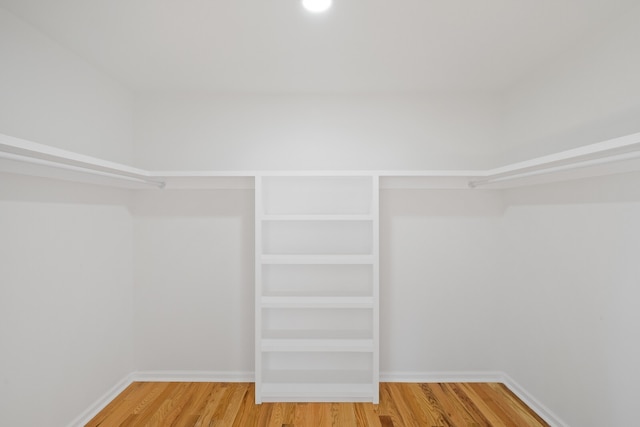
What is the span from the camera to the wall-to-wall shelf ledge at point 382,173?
51.6 inches

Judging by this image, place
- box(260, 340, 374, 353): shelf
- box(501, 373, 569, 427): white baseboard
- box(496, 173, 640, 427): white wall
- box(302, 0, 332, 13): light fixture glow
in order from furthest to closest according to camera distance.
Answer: box(260, 340, 374, 353): shelf → box(501, 373, 569, 427): white baseboard → box(496, 173, 640, 427): white wall → box(302, 0, 332, 13): light fixture glow

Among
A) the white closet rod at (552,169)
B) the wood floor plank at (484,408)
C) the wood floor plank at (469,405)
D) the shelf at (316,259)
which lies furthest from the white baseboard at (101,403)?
the white closet rod at (552,169)

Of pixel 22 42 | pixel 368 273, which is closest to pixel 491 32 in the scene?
pixel 368 273

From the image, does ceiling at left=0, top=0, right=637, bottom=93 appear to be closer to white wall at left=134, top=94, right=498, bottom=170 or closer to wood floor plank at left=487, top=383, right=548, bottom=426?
white wall at left=134, top=94, right=498, bottom=170

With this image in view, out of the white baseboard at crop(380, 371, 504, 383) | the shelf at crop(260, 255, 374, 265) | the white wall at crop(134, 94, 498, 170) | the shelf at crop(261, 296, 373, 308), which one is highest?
the white wall at crop(134, 94, 498, 170)

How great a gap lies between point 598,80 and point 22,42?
314cm

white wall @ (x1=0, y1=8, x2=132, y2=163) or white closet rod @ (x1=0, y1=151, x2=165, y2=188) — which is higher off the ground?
white wall @ (x1=0, y1=8, x2=132, y2=163)

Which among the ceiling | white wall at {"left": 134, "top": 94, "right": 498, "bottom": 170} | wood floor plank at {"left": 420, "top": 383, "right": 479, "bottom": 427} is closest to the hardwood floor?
wood floor plank at {"left": 420, "top": 383, "right": 479, "bottom": 427}

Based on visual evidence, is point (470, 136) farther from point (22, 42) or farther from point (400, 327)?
point (22, 42)

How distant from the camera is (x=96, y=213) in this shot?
2.22 m

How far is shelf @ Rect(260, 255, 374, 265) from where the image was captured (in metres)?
2.37

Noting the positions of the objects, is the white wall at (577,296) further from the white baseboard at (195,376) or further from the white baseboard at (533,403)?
the white baseboard at (195,376)

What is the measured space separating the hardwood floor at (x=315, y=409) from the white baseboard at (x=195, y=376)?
61 millimetres

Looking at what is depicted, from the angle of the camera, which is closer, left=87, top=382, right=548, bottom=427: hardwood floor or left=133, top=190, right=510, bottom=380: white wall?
left=87, top=382, right=548, bottom=427: hardwood floor
